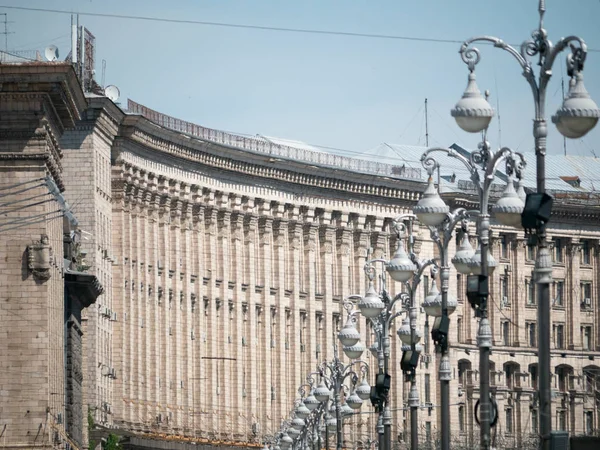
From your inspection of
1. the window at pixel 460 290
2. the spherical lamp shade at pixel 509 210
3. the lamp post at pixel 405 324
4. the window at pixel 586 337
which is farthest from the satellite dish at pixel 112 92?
the spherical lamp shade at pixel 509 210

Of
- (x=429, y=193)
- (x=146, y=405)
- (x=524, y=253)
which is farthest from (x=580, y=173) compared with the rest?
(x=429, y=193)

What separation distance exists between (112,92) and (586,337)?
70.2m

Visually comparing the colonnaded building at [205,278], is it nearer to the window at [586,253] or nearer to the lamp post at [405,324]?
the window at [586,253]

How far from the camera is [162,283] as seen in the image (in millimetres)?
137000

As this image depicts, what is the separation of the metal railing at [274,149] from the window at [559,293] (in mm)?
18623

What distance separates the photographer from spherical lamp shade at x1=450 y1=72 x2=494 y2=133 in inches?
1909

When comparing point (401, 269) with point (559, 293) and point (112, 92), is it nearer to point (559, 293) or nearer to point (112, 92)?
point (112, 92)

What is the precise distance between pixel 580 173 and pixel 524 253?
1036 centimetres

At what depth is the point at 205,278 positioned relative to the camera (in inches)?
5669

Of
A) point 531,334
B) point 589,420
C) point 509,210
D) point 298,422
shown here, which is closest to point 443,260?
point 509,210

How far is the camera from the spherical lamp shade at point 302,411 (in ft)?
375

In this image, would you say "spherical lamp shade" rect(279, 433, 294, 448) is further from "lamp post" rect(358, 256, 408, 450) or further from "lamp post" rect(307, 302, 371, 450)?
"lamp post" rect(358, 256, 408, 450)

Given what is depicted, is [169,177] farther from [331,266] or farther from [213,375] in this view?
[331,266]

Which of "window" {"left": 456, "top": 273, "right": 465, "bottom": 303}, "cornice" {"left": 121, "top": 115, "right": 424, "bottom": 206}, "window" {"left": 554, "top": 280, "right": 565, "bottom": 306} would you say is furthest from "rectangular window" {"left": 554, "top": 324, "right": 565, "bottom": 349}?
"cornice" {"left": 121, "top": 115, "right": 424, "bottom": 206}
